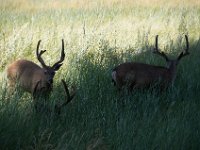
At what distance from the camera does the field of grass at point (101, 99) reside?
4738 mm

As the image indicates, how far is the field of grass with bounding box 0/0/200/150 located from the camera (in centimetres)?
474

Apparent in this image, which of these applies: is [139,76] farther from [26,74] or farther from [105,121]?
[105,121]

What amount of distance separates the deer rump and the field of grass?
7.9 inches

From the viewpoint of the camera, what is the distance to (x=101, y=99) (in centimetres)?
622

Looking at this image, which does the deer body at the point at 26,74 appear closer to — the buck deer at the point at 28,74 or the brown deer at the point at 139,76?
the buck deer at the point at 28,74

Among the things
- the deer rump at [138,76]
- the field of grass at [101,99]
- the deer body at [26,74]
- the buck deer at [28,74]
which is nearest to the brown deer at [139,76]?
the deer rump at [138,76]

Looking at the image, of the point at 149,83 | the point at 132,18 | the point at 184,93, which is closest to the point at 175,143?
the point at 184,93

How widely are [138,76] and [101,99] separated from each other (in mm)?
1502

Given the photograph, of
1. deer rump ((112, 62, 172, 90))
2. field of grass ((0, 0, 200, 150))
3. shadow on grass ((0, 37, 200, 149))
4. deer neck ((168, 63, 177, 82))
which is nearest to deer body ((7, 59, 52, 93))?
field of grass ((0, 0, 200, 150))

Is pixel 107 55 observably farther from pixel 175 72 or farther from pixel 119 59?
pixel 175 72

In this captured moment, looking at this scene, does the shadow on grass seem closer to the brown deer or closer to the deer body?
the brown deer

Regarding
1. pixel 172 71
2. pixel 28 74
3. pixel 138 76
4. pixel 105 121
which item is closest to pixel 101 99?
pixel 105 121

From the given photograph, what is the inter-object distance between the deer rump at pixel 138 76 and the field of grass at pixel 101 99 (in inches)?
7.9

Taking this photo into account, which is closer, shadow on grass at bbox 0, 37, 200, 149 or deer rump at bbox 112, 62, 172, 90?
shadow on grass at bbox 0, 37, 200, 149
